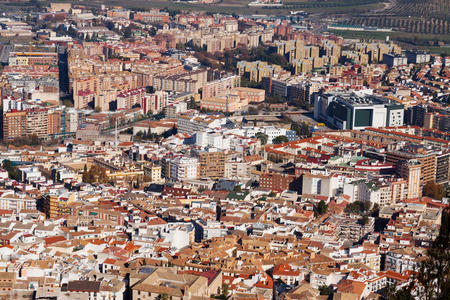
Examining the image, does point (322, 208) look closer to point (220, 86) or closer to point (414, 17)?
point (220, 86)

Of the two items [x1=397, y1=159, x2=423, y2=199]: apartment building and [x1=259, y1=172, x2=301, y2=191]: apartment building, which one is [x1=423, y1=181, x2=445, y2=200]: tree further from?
[x1=259, y1=172, x2=301, y2=191]: apartment building

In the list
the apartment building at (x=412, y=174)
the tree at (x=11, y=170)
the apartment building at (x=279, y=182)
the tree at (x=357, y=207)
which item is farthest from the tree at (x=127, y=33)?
the tree at (x=357, y=207)

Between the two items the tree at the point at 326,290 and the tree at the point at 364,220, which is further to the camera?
the tree at the point at 364,220

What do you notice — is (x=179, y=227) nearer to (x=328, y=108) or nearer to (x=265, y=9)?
(x=328, y=108)

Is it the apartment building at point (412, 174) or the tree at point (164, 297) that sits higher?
the tree at point (164, 297)

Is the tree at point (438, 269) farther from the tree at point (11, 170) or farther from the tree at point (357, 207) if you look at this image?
the tree at point (11, 170)

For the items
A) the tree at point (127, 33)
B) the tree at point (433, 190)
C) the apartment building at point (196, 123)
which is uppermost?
the tree at point (127, 33)

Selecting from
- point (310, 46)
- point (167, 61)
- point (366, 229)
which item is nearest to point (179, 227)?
point (366, 229)
